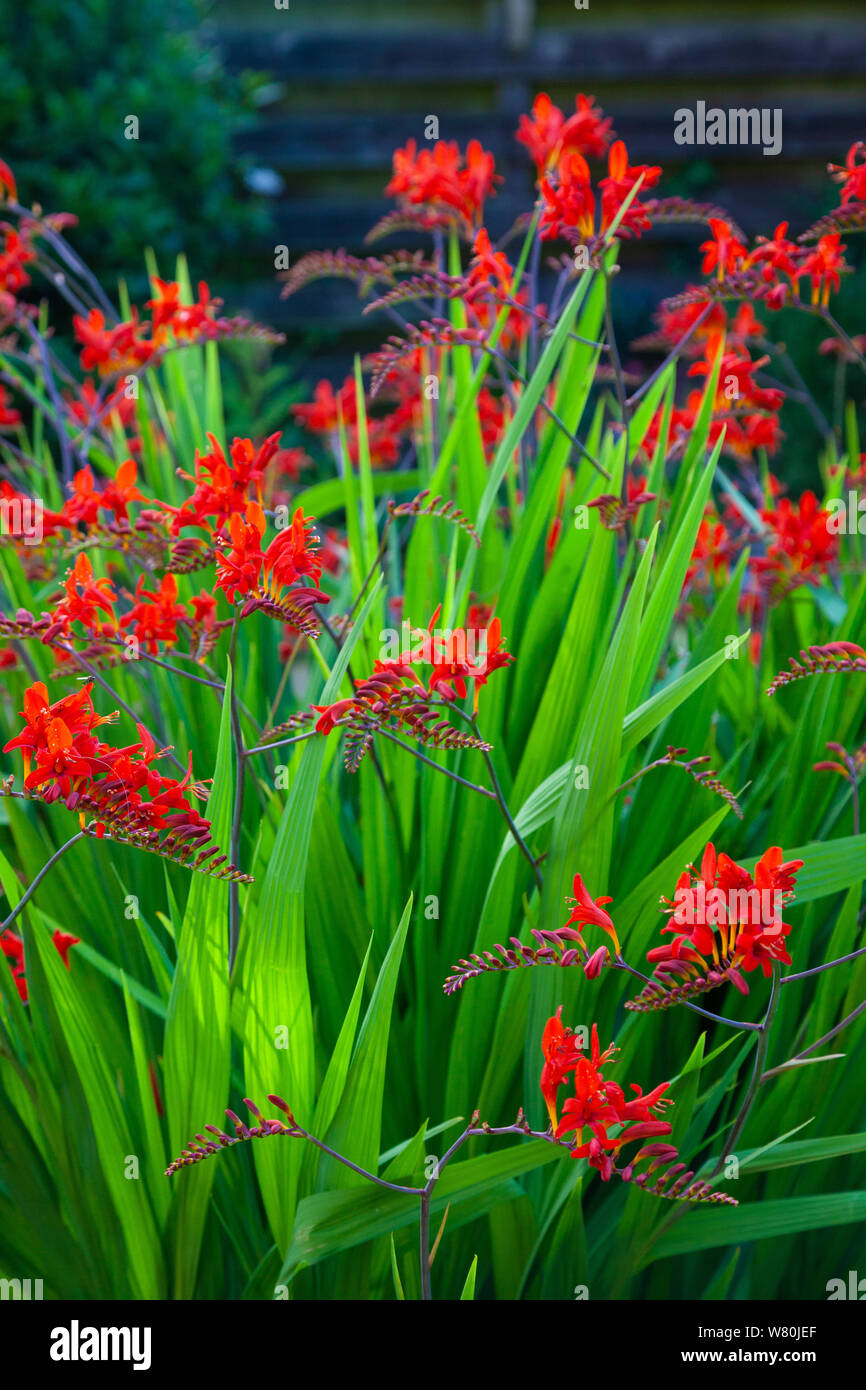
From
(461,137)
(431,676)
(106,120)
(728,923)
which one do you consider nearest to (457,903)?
(431,676)

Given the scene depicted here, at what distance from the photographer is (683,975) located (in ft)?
2.41

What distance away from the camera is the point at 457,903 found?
1.03 m

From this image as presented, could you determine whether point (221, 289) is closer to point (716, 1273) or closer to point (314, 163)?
point (314, 163)

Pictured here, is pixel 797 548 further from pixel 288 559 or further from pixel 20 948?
pixel 20 948

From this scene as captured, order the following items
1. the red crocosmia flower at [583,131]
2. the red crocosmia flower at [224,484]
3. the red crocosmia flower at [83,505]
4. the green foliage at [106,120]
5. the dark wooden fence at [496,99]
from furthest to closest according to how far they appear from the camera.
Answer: the dark wooden fence at [496,99]
the green foliage at [106,120]
the red crocosmia flower at [583,131]
the red crocosmia flower at [83,505]
the red crocosmia flower at [224,484]

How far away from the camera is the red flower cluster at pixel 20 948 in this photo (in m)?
0.96

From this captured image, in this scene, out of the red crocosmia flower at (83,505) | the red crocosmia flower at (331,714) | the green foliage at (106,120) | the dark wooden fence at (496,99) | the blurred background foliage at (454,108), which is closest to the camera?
the red crocosmia flower at (331,714)

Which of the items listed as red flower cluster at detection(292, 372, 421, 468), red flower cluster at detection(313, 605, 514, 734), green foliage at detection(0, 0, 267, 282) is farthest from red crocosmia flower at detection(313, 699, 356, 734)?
green foliage at detection(0, 0, 267, 282)

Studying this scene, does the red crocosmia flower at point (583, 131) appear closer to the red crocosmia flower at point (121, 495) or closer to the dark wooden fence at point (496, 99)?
the red crocosmia flower at point (121, 495)

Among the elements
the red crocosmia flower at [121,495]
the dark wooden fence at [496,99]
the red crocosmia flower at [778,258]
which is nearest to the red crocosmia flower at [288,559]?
the red crocosmia flower at [121,495]

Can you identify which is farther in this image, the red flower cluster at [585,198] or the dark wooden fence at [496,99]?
the dark wooden fence at [496,99]

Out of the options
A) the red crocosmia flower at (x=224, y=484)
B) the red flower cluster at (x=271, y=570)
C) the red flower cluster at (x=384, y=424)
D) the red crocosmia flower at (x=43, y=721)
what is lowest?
the red crocosmia flower at (x=43, y=721)

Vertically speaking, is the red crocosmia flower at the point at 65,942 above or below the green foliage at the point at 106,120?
below
